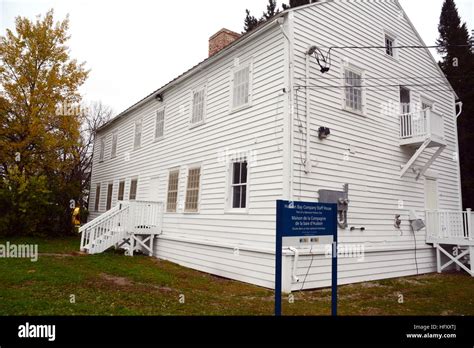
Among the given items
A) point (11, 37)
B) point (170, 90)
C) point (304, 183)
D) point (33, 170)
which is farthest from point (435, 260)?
point (11, 37)

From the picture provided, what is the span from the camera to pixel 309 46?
1059cm

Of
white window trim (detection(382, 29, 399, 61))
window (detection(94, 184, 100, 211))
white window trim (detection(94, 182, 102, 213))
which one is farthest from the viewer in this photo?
window (detection(94, 184, 100, 211))

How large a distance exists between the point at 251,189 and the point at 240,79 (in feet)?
12.5

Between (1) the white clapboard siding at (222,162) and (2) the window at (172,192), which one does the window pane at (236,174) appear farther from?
(2) the window at (172,192)

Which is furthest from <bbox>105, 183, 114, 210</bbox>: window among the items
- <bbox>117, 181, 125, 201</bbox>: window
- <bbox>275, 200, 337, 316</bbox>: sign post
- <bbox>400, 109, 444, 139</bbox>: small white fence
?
<bbox>275, 200, 337, 316</bbox>: sign post

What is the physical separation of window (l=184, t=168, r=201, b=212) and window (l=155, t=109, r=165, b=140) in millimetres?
3776

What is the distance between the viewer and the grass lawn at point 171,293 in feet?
22.2

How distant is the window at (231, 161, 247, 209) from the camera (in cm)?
1109

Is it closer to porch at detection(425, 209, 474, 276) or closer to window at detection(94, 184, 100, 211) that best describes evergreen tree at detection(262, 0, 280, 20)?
window at detection(94, 184, 100, 211)

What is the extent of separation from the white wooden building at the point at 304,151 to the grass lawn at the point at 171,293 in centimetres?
90

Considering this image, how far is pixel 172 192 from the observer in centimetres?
1476

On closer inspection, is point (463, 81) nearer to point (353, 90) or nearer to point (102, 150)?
point (353, 90)
